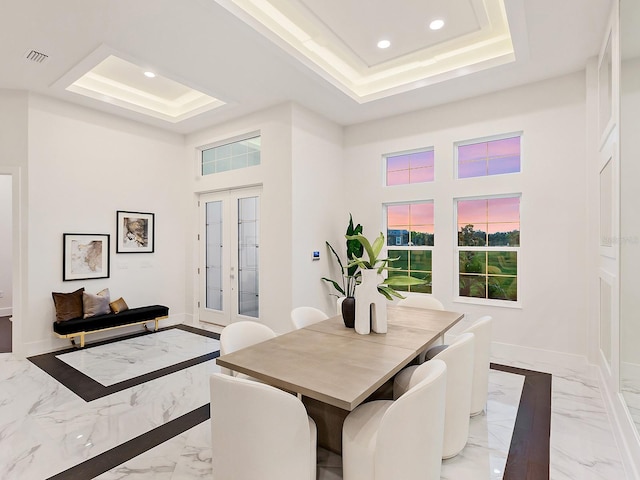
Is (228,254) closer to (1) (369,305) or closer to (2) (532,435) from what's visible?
(1) (369,305)

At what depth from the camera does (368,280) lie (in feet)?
7.75

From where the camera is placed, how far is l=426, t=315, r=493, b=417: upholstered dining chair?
2.38 metres

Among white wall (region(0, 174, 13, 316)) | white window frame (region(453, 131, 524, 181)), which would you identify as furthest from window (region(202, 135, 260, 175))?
white wall (region(0, 174, 13, 316))

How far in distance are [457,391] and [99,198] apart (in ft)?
16.4

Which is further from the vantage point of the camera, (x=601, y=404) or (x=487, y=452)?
(x=601, y=404)

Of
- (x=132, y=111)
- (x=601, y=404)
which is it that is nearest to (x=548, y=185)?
(x=601, y=404)

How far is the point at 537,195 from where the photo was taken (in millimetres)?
3910

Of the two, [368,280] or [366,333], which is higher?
[368,280]

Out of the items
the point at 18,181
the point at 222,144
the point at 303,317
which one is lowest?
the point at 303,317

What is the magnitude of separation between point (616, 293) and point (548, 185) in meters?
1.74

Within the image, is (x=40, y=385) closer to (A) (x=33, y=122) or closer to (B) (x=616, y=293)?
(A) (x=33, y=122)

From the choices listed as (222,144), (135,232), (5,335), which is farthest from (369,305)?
(5,335)

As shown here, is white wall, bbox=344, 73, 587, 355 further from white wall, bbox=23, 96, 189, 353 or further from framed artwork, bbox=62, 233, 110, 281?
framed artwork, bbox=62, 233, 110, 281

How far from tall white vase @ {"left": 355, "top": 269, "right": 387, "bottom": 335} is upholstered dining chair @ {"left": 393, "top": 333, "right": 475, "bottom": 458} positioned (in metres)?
0.44
